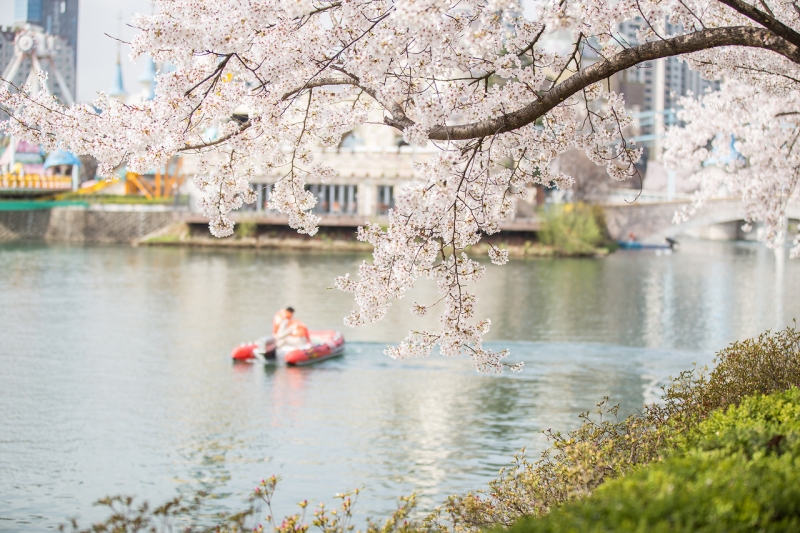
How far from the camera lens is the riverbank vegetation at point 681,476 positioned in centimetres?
385

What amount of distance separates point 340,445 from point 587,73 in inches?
309

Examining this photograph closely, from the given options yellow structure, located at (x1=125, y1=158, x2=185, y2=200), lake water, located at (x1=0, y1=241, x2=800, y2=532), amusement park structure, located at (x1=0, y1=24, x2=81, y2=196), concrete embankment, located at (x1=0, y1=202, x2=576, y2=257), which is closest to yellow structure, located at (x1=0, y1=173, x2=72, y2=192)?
amusement park structure, located at (x1=0, y1=24, x2=81, y2=196)

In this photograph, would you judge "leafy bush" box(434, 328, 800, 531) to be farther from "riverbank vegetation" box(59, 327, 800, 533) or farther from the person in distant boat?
the person in distant boat

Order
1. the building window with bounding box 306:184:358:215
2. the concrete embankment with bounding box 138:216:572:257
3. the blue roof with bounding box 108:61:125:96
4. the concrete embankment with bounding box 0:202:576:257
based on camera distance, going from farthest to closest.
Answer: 1. the blue roof with bounding box 108:61:125:96
2. the building window with bounding box 306:184:358:215
3. the concrete embankment with bounding box 0:202:576:257
4. the concrete embankment with bounding box 138:216:572:257

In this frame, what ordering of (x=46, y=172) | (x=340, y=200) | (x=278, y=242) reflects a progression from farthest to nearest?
(x=46, y=172)
(x=340, y=200)
(x=278, y=242)

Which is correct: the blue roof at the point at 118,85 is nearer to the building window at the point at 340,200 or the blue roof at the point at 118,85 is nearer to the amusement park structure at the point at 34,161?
the amusement park structure at the point at 34,161

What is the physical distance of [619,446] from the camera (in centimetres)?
804

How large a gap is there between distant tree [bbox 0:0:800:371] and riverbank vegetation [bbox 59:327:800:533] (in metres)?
1.43

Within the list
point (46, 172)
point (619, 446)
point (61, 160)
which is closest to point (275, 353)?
point (619, 446)

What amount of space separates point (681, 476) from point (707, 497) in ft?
1.22

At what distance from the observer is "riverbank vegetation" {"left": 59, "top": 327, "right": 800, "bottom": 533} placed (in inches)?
152

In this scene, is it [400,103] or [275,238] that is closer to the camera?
[400,103]

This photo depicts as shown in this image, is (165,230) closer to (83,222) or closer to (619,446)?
(83,222)

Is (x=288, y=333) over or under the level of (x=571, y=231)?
under
